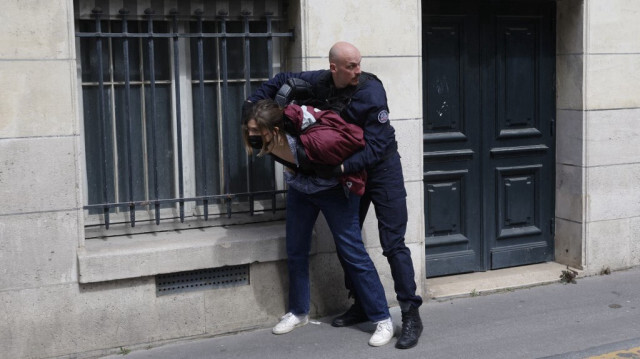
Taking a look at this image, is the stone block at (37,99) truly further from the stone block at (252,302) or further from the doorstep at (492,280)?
the doorstep at (492,280)

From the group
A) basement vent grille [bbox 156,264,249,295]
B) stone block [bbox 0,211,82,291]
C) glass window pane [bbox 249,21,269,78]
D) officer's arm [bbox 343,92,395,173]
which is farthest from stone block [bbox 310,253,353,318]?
stone block [bbox 0,211,82,291]

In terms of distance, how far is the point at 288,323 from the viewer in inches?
251

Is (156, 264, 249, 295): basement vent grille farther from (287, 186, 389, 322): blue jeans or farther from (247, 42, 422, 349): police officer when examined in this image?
(247, 42, 422, 349): police officer

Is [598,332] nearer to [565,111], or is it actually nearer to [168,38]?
[565,111]

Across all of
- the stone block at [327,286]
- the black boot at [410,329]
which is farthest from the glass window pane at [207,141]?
the black boot at [410,329]

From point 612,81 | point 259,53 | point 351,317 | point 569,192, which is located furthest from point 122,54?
point 612,81

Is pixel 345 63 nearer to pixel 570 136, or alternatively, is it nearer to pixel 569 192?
pixel 570 136

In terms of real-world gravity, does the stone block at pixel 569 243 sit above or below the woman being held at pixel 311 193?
below

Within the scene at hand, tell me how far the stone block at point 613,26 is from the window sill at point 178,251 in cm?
313

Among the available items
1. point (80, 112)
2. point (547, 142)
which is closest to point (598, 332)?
point (547, 142)

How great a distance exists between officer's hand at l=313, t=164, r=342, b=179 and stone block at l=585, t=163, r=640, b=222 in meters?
2.86

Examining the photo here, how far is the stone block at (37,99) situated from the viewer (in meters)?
5.58

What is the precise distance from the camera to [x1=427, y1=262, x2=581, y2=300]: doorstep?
7250 mm

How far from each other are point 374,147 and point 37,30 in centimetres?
219
